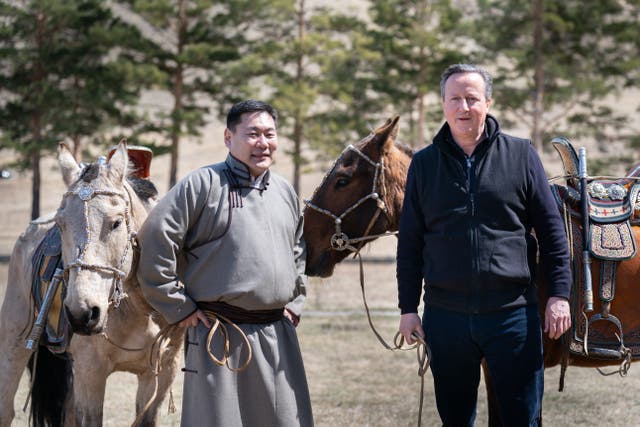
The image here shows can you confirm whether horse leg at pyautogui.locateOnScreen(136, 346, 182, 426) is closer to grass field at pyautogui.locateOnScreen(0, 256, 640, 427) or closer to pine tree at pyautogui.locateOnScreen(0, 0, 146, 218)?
grass field at pyautogui.locateOnScreen(0, 256, 640, 427)

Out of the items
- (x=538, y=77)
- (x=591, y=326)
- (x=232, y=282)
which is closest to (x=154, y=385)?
(x=232, y=282)

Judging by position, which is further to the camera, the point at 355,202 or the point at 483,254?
the point at 355,202

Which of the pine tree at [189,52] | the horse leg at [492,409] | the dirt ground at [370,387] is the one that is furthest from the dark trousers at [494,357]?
the pine tree at [189,52]

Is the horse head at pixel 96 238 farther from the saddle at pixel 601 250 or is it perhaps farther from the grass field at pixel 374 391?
the saddle at pixel 601 250

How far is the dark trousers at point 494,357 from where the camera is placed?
134 inches

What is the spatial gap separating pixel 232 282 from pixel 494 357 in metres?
1.26

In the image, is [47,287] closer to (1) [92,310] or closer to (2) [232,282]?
(1) [92,310]

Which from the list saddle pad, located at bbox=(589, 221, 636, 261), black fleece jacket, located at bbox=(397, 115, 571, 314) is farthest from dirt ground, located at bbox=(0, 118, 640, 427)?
saddle pad, located at bbox=(589, 221, 636, 261)

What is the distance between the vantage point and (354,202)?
448cm

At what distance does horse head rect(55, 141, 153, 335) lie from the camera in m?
3.65

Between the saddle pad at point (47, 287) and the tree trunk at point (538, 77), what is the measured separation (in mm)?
25287

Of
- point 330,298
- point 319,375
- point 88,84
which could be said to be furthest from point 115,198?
point 88,84

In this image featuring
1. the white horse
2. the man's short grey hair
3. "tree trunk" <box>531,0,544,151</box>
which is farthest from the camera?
"tree trunk" <box>531,0,544,151</box>

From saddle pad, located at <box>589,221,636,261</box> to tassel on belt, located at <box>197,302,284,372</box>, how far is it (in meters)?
1.78
